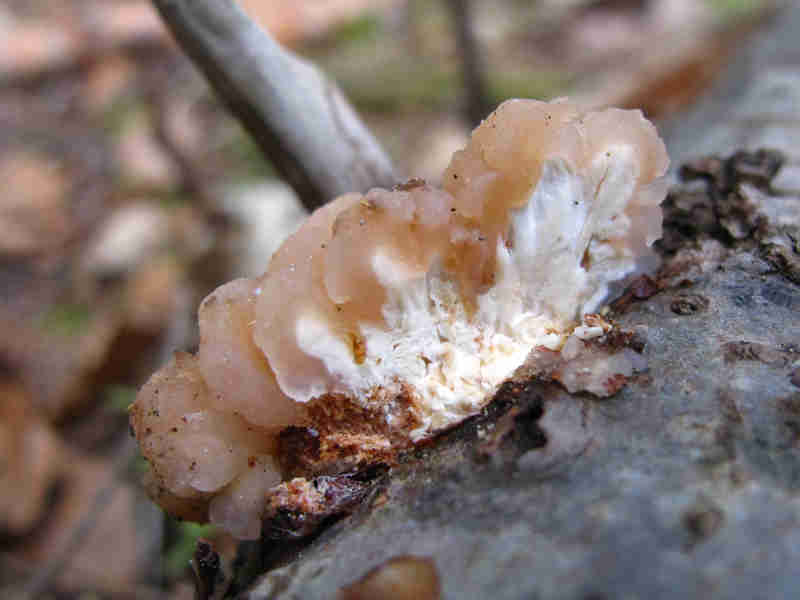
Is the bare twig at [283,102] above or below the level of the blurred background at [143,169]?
above

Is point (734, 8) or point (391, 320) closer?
point (391, 320)

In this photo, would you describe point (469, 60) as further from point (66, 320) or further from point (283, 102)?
point (66, 320)

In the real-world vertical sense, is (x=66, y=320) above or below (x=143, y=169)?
below

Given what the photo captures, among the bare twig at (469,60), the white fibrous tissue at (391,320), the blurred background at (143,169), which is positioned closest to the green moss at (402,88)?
the blurred background at (143,169)

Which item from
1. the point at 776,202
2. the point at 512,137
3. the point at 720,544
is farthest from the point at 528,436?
the point at 776,202

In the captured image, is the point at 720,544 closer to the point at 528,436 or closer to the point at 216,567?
the point at 528,436

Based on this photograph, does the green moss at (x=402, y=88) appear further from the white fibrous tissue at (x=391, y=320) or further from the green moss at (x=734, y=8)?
the white fibrous tissue at (x=391, y=320)

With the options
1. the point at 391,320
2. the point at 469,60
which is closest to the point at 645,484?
the point at 391,320
